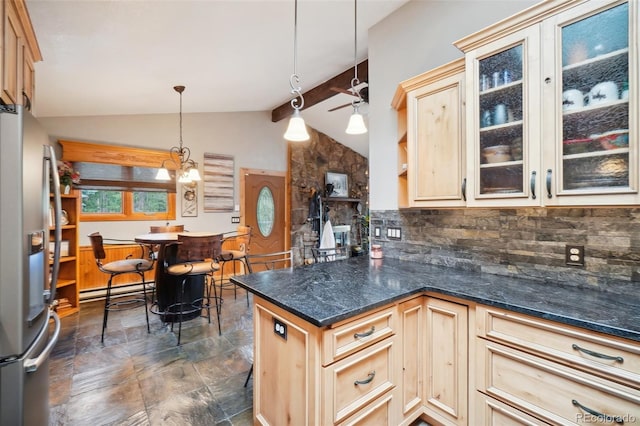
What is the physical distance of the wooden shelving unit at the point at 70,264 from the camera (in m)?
3.47

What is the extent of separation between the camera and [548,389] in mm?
1189

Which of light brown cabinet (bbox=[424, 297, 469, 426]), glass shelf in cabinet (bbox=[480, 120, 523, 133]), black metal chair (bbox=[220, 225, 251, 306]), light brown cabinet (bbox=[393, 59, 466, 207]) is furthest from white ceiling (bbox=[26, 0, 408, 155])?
light brown cabinet (bbox=[424, 297, 469, 426])

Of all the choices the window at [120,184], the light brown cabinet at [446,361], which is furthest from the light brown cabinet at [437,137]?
the window at [120,184]

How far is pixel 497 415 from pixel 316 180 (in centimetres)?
569

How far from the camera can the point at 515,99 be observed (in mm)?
1512

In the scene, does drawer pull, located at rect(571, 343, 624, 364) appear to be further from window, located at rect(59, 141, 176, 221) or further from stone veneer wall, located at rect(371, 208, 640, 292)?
window, located at rect(59, 141, 176, 221)

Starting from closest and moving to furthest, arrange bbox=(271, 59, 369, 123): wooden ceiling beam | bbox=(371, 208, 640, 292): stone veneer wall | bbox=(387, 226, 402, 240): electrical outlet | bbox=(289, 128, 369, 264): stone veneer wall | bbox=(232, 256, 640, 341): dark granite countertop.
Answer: bbox=(232, 256, 640, 341): dark granite countertop < bbox=(371, 208, 640, 292): stone veneer wall < bbox=(387, 226, 402, 240): electrical outlet < bbox=(271, 59, 369, 123): wooden ceiling beam < bbox=(289, 128, 369, 264): stone veneer wall

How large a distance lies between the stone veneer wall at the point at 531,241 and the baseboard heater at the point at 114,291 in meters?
3.73

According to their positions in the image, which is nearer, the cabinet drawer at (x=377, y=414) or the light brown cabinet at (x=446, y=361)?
the cabinet drawer at (x=377, y=414)

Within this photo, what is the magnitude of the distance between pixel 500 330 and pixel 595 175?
83 centimetres

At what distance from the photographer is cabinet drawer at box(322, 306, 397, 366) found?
1.16 meters

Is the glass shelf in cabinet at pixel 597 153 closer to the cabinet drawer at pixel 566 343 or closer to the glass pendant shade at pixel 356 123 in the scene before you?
the cabinet drawer at pixel 566 343

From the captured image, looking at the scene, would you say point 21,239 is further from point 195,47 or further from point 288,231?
point 288,231

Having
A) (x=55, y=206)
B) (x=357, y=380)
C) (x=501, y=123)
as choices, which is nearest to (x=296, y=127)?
(x=501, y=123)
